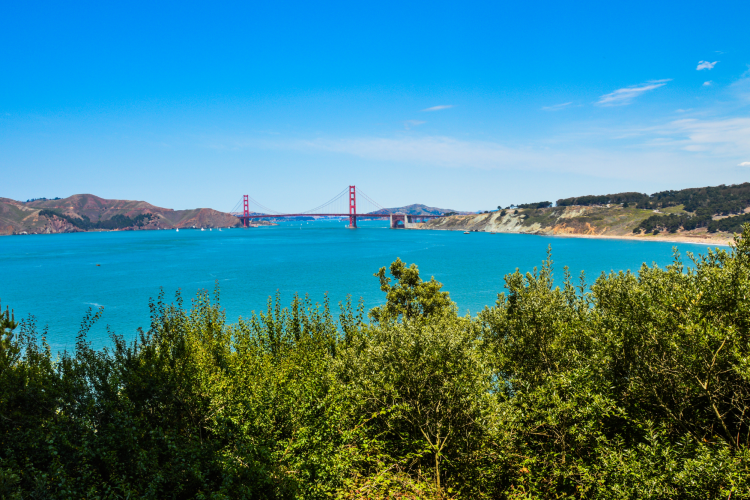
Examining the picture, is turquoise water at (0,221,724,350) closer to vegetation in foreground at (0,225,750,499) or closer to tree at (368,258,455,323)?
tree at (368,258,455,323)

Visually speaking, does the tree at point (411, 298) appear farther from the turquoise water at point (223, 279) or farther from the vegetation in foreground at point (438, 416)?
the turquoise water at point (223, 279)

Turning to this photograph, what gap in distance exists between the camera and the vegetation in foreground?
9.46 m

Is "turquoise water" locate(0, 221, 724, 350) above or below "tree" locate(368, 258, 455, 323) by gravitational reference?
below

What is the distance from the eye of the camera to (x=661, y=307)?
12.4 meters

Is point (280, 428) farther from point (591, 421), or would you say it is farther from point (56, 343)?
point (56, 343)

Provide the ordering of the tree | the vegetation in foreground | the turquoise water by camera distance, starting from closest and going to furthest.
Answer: the vegetation in foreground
the tree
the turquoise water

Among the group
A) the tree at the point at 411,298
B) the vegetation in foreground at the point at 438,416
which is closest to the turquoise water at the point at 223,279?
the tree at the point at 411,298

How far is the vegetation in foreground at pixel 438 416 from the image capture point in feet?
31.0

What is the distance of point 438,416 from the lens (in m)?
13.2

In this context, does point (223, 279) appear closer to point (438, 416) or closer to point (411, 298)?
point (411, 298)

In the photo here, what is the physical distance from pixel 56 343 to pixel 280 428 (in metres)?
44.7

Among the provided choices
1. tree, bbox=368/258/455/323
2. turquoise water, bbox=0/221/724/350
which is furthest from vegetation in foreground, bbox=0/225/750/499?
turquoise water, bbox=0/221/724/350

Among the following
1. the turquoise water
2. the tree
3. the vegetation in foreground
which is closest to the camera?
the vegetation in foreground

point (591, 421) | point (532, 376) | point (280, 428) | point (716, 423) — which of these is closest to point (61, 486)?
point (280, 428)
